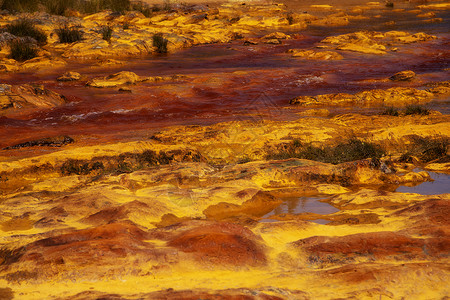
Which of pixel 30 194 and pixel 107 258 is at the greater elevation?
pixel 107 258

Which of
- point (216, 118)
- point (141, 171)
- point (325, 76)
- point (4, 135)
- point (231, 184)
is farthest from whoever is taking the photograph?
point (325, 76)

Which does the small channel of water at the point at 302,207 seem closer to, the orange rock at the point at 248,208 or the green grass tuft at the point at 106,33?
the orange rock at the point at 248,208

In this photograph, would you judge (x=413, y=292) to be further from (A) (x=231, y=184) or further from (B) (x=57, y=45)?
(B) (x=57, y=45)

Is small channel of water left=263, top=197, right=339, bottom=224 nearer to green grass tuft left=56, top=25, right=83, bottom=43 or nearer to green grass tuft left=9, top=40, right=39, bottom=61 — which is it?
green grass tuft left=9, top=40, right=39, bottom=61

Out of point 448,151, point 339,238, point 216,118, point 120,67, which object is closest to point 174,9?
point 120,67

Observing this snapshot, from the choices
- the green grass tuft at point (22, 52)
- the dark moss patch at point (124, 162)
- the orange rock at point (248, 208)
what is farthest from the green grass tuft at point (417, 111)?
the green grass tuft at point (22, 52)

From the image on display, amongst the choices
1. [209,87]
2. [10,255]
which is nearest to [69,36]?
[209,87]

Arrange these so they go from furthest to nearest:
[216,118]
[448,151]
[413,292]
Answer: [216,118], [448,151], [413,292]

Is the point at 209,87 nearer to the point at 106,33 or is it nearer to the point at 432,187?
the point at 106,33
